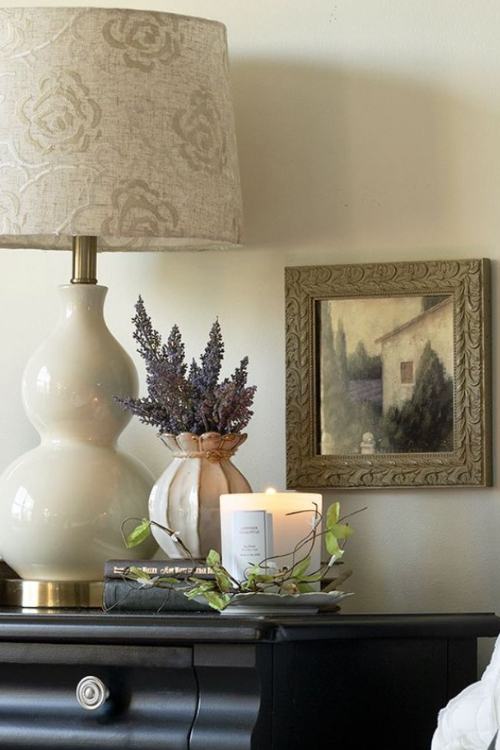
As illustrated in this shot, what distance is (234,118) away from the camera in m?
1.69

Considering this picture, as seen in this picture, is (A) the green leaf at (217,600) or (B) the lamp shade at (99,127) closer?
(A) the green leaf at (217,600)

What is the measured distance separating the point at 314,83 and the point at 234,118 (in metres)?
0.12

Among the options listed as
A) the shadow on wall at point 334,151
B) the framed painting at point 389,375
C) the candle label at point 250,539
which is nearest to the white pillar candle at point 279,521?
the candle label at point 250,539

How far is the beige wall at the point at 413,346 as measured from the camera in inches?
65.2

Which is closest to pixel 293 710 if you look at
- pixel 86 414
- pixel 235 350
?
pixel 86 414

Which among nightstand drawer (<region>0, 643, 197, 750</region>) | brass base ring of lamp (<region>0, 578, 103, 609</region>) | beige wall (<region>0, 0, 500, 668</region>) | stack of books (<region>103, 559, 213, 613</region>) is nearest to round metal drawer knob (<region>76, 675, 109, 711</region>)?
nightstand drawer (<region>0, 643, 197, 750</region>)

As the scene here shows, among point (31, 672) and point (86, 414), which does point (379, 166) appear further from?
point (31, 672)

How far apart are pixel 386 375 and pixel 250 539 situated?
0.39m

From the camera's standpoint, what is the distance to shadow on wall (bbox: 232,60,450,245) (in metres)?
1.69

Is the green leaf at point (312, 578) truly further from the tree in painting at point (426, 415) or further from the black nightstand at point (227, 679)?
the tree in painting at point (426, 415)

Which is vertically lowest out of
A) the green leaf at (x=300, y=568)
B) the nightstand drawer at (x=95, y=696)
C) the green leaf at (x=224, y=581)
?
the nightstand drawer at (x=95, y=696)

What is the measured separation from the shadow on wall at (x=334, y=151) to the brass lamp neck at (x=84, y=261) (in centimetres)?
22

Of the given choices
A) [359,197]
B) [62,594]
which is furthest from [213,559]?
[359,197]

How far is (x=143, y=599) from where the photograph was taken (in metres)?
1.39
